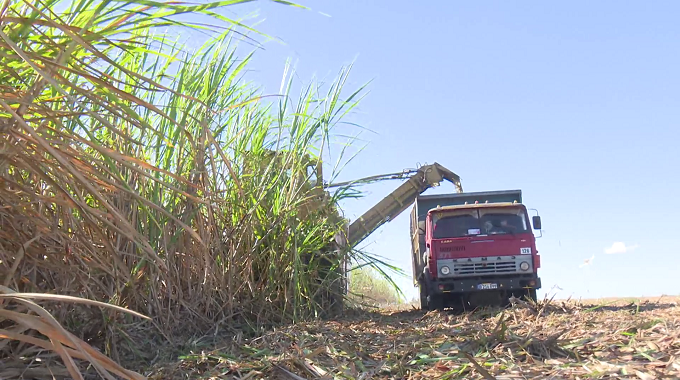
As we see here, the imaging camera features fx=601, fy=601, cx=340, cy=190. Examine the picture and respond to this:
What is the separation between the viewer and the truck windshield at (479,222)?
10.3 m

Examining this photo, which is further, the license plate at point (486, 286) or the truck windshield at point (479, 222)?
the truck windshield at point (479, 222)

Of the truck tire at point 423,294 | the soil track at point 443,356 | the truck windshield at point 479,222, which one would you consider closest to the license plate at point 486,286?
the truck windshield at point 479,222

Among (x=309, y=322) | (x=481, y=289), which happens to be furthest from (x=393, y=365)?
(x=481, y=289)

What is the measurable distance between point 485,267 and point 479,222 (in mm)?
773

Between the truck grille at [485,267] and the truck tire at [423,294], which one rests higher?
the truck grille at [485,267]

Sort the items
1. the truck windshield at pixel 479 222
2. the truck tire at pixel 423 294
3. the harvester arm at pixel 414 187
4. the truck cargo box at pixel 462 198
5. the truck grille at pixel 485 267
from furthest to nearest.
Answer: the truck cargo box at pixel 462 198 < the harvester arm at pixel 414 187 < the truck tire at pixel 423 294 < the truck windshield at pixel 479 222 < the truck grille at pixel 485 267

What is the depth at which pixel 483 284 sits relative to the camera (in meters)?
10.1

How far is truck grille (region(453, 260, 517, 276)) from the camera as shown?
398 inches

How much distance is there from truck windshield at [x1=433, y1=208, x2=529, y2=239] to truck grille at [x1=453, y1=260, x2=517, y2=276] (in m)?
0.50

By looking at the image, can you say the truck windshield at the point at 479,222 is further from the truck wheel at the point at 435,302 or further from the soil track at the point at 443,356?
the soil track at the point at 443,356

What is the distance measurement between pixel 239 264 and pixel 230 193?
47 centimetres

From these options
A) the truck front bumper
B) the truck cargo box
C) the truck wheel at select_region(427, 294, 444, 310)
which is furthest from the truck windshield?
the truck cargo box

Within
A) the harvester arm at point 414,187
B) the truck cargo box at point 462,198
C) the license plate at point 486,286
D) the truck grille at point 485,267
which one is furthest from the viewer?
the truck cargo box at point 462,198

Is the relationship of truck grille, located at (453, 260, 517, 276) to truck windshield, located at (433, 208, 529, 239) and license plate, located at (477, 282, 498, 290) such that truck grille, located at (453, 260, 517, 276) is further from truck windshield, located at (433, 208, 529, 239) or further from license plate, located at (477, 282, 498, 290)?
truck windshield, located at (433, 208, 529, 239)
